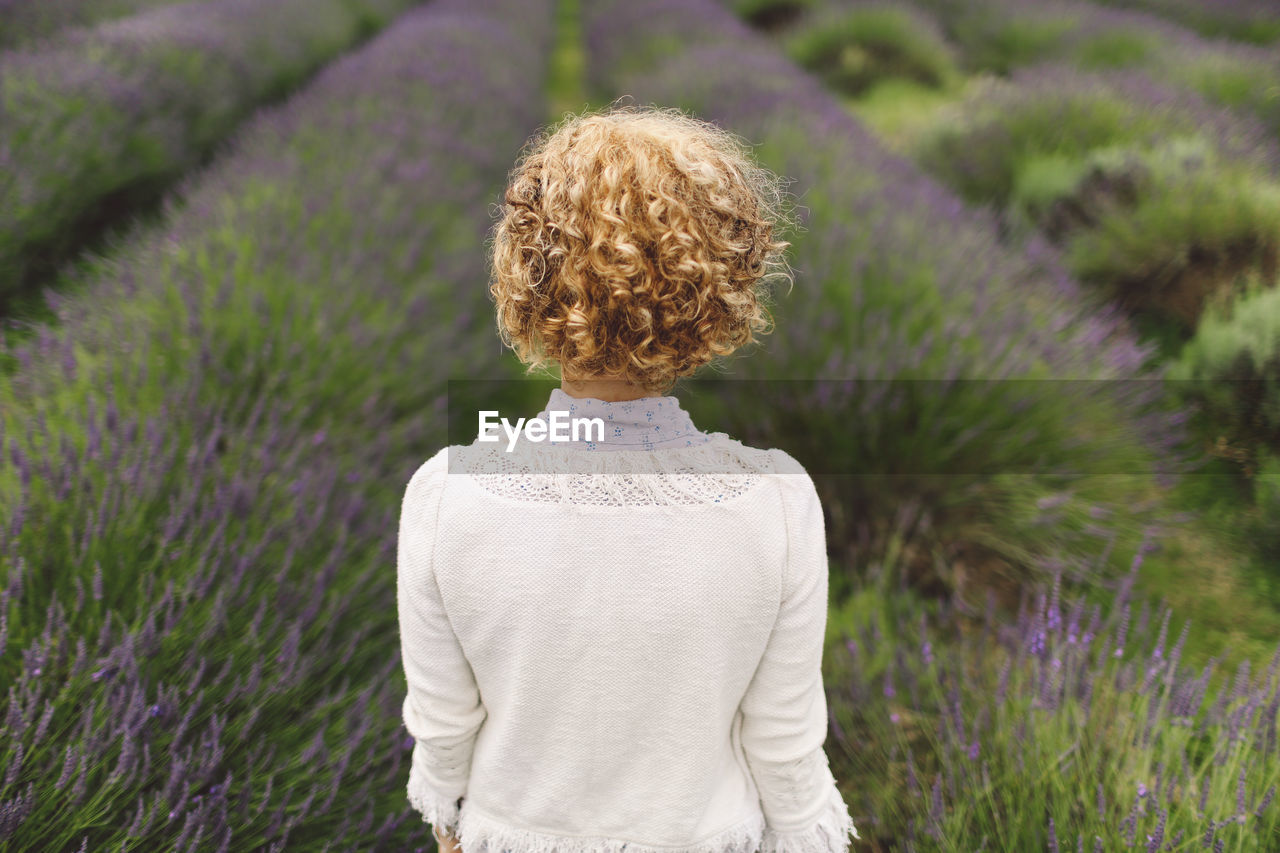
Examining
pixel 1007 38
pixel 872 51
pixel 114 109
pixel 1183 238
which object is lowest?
pixel 1183 238

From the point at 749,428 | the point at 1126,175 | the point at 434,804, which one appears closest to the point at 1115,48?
the point at 1126,175

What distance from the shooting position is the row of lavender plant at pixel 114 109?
9.21 ft

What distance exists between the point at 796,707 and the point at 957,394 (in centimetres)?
184

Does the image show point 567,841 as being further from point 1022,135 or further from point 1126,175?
point 1022,135

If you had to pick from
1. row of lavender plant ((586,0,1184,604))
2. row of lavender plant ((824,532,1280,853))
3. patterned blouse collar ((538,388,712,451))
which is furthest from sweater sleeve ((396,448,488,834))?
row of lavender plant ((586,0,1184,604))

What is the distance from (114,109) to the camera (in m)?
3.56

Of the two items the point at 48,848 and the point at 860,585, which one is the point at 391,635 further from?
the point at 860,585

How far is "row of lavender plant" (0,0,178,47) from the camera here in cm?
378

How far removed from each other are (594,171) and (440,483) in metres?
0.44

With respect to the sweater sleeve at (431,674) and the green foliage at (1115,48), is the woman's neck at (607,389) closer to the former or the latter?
the sweater sleeve at (431,674)

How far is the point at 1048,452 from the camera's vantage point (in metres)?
2.44

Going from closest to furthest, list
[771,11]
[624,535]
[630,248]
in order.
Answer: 1. [630,248]
2. [624,535]
3. [771,11]

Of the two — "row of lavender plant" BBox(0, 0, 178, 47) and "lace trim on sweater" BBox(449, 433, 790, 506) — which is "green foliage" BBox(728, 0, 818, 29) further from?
"lace trim on sweater" BBox(449, 433, 790, 506)

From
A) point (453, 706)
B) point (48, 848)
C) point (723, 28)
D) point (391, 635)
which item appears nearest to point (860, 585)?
point (391, 635)
